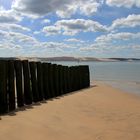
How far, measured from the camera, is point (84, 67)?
19750 mm

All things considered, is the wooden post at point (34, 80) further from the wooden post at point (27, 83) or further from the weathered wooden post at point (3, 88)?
the weathered wooden post at point (3, 88)

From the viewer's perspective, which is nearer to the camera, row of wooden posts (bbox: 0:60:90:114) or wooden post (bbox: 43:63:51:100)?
row of wooden posts (bbox: 0:60:90:114)

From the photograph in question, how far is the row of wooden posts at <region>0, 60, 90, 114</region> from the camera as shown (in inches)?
355

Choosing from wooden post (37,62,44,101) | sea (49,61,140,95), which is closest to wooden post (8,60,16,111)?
wooden post (37,62,44,101)

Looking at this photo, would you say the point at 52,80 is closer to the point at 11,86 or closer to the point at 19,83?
the point at 19,83

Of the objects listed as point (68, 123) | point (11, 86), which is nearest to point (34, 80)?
point (11, 86)

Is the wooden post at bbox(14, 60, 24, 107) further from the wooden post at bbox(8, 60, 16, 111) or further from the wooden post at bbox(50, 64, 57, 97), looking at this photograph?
the wooden post at bbox(50, 64, 57, 97)

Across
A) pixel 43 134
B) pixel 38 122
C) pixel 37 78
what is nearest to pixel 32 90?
pixel 37 78

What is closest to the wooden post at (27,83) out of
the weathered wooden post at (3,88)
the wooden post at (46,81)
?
the weathered wooden post at (3,88)

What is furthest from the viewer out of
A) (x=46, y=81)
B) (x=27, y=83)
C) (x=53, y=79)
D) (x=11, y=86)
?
(x=53, y=79)

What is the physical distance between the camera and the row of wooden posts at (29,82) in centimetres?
902

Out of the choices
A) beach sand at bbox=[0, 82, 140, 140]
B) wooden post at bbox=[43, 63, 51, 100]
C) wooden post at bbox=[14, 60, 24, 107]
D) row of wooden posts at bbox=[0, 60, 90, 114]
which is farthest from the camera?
wooden post at bbox=[43, 63, 51, 100]

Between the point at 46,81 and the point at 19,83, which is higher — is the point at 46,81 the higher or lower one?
the lower one

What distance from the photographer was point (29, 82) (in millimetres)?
10523
